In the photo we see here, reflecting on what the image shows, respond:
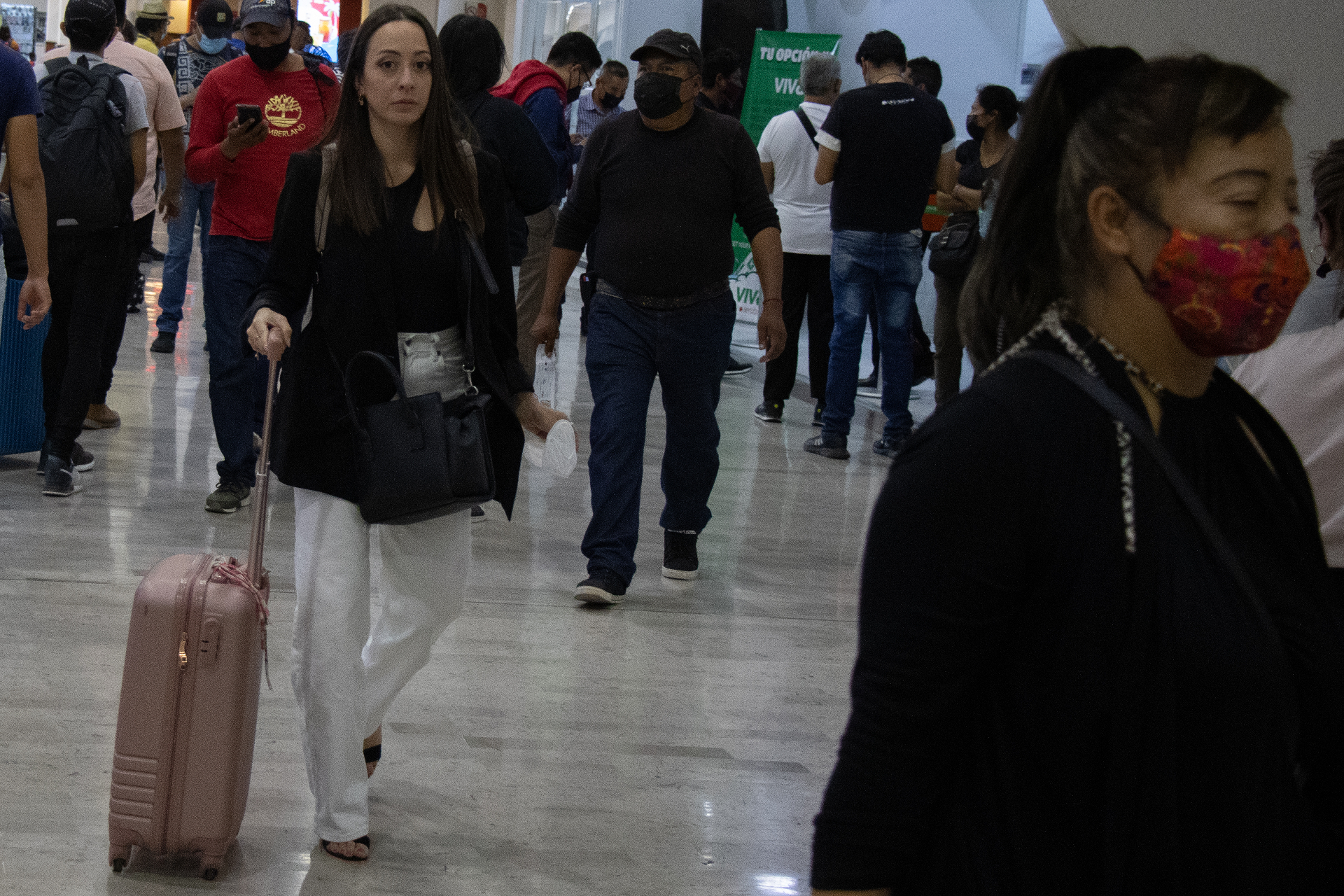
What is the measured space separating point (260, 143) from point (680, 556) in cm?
229

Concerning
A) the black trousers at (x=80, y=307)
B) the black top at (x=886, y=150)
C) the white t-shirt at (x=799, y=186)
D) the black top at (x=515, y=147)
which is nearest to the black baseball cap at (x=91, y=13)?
the black trousers at (x=80, y=307)

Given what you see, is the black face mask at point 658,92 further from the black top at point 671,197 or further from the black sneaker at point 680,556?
Result: the black sneaker at point 680,556

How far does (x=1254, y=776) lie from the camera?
1.31 metres

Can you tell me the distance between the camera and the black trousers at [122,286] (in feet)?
20.4

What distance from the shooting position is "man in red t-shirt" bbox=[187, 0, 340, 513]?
18.8 ft

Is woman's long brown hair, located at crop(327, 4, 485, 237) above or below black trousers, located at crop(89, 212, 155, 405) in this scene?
above

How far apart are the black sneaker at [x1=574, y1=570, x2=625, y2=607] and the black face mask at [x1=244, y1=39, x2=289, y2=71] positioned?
93.7 inches

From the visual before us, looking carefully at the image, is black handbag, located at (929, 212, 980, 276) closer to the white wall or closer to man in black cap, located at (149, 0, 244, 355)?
the white wall

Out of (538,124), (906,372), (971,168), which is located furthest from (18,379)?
(971,168)

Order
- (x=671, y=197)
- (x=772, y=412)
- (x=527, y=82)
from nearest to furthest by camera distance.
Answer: (x=671, y=197)
(x=527, y=82)
(x=772, y=412)

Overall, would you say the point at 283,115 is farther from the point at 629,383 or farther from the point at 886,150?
the point at 886,150

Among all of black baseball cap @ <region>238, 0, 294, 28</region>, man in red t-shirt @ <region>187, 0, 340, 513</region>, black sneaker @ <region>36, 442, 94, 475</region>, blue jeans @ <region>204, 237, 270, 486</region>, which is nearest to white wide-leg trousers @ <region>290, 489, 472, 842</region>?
man in red t-shirt @ <region>187, 0, 340, 513</region>

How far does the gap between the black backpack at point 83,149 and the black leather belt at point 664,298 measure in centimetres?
219

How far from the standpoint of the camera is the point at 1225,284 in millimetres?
1367
